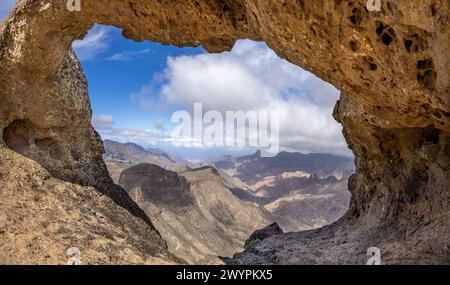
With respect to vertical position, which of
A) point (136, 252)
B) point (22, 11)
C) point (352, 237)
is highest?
point (22, 11)

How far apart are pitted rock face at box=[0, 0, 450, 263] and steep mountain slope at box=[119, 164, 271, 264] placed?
175 ft

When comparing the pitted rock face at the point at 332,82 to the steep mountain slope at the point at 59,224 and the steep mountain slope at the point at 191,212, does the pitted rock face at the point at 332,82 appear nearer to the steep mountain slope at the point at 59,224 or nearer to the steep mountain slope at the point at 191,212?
the steep mountain slope at the point at 59,224

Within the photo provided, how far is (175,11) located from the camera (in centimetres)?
1272

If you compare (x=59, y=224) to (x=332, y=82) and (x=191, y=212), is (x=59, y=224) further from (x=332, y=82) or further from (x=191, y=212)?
(x=191, y=212)

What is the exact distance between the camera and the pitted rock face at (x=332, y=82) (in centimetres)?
834

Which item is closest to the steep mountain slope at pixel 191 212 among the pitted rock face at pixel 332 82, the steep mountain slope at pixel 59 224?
the pitted rock face at pixel 332 82

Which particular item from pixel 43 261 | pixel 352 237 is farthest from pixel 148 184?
pixel 43 261

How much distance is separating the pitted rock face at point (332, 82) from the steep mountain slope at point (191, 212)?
53.2 m

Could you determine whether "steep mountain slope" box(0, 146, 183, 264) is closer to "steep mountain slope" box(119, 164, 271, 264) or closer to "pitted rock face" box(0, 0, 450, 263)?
"pitted rock face" box(0, 0, 450, 263)

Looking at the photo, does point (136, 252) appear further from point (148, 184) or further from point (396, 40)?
point (148, 184)

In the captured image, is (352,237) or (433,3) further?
(352,237)

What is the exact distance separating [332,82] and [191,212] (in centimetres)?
8981

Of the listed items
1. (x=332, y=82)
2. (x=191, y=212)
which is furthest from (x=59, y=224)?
(x=191, y=212)

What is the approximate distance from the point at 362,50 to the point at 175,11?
6665 millimetres
